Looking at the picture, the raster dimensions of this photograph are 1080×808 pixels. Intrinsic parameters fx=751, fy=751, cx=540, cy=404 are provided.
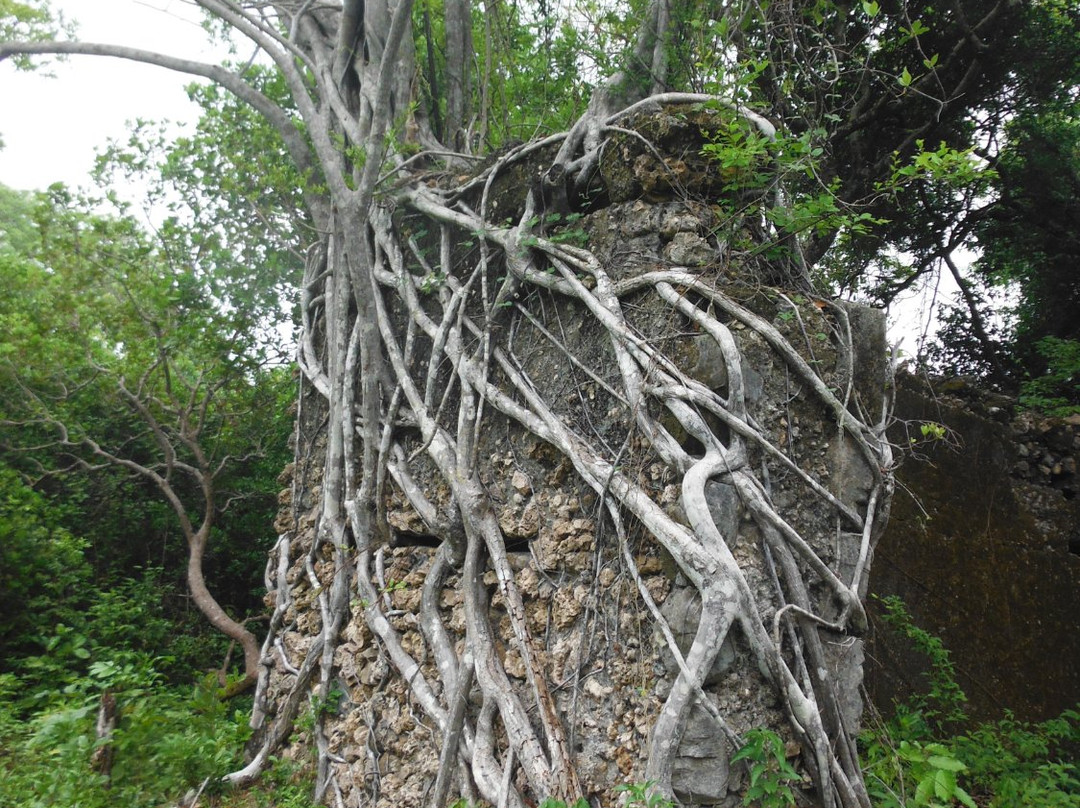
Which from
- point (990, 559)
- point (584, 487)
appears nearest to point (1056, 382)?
point (990, 559)

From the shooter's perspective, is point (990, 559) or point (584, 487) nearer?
point (584, 487)

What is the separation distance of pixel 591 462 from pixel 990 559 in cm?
335

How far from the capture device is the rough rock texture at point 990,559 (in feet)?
14.4

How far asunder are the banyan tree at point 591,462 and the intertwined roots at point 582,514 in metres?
0.01

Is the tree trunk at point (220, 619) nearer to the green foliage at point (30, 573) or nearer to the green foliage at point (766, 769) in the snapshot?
the green foliage at point (30, 573)

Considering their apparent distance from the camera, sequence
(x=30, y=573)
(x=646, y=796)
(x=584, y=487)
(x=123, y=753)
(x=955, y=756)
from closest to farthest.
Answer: (x=646, y=796) → (x=584, y=487) → (x=123, y=753) → (x=955, y=756) → (x=30, y=573)

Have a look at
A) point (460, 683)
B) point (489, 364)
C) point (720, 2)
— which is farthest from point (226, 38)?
point (460, 683)

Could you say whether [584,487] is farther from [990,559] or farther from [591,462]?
[990,559]

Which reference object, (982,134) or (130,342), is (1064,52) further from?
(130,342)

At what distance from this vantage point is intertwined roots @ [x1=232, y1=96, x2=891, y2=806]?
2.29 m

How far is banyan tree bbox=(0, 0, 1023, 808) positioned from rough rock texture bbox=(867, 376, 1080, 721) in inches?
83.9

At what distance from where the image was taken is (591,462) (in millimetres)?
2654

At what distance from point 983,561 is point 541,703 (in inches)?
136

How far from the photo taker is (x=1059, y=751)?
154 inches
